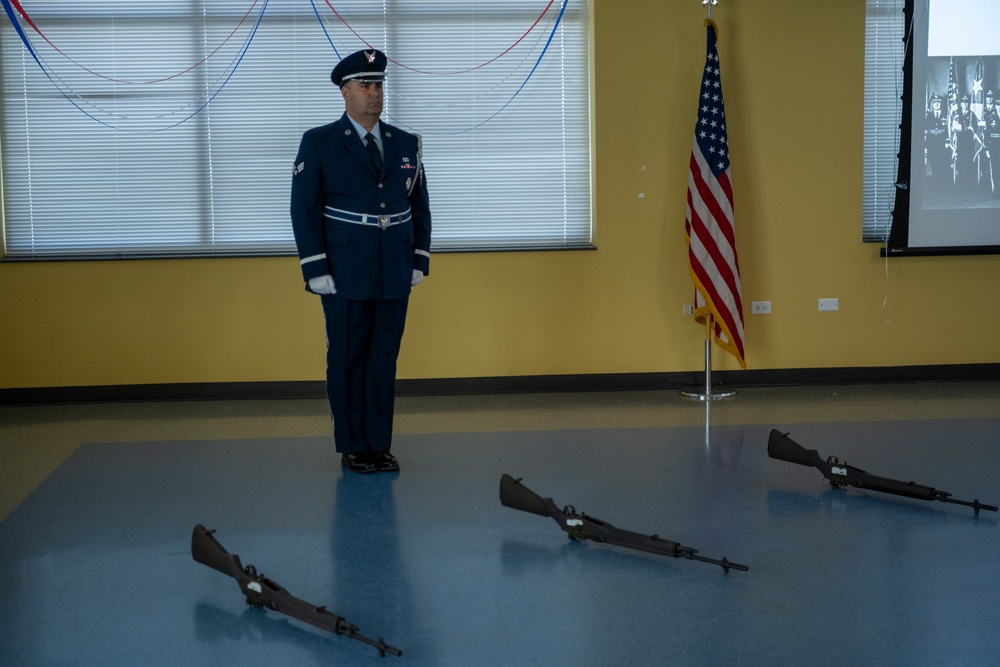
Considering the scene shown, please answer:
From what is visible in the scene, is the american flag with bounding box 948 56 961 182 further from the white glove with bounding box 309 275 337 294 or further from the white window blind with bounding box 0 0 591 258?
the white glove with bounding box 309 275 337 294

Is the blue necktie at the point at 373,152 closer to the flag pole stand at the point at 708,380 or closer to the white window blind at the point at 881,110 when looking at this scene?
the flag pole stand at the point at 708,380

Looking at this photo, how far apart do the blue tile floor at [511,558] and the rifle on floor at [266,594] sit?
0.11 feet

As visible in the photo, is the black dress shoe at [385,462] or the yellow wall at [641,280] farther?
the yellow wall at [641,280]

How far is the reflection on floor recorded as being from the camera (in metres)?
2.38

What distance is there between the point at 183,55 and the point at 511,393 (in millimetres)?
2400

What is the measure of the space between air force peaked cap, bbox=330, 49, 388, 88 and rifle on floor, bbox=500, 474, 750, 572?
151 cm

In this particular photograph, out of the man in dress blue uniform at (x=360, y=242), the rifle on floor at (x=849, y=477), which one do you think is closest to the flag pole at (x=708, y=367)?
the rifle on floor at (x=849, y=477)

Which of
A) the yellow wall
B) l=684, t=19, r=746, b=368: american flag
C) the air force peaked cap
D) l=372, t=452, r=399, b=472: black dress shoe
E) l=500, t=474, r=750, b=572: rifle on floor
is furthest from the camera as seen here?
the yellow wall

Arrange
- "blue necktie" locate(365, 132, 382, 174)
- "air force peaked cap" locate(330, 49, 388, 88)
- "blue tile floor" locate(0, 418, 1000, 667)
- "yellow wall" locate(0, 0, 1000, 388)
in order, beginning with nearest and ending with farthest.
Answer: "blue tile floor" locate(0, 418, 1000, 667) < "air force peaked cap" locate(330, 49, 388, 88) < "blue necktie" locate(365, 132, 382, 174) < "yellow wall" locate(0, 0, 1000, 388)

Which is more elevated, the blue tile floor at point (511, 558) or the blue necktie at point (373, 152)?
the blue necktie at point (373, 152)

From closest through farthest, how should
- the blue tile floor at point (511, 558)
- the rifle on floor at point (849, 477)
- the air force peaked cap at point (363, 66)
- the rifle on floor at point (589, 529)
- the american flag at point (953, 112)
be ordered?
the blue tile floor at point (511, 558), the rifle on floor at point (589, 529), the rifle on floor at point (849, 477), the air force peaked cap at point (363, 66), the american flag at point (953, 112)

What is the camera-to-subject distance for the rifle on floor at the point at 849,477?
11.0 ft

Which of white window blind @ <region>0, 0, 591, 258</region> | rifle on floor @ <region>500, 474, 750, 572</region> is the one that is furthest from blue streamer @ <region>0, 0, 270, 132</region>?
rifle on floor @ <region>500, 474, 750, 572</region>

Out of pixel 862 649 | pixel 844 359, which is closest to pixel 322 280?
pixel 862 649
